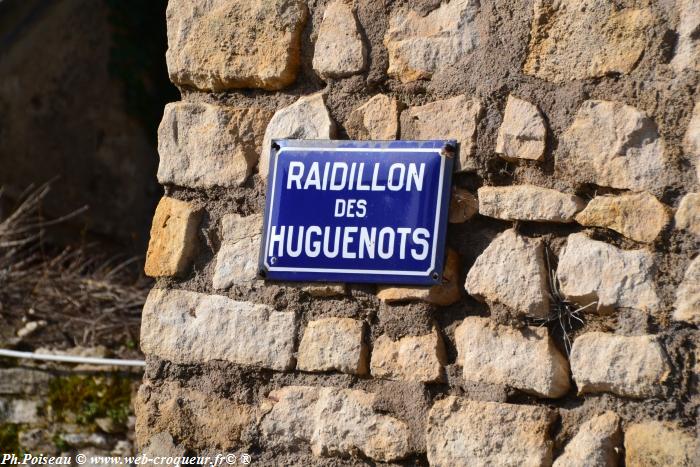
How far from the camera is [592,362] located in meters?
1.56

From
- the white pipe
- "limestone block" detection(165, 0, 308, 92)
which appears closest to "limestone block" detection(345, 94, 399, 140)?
"limestone block" detection(165, 0, 308, 92)

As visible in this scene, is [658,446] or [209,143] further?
[209,143]

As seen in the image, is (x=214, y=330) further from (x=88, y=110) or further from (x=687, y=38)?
(x=88, y=110)

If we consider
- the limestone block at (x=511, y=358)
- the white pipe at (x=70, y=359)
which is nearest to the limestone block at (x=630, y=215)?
the limestone block at (x=511, y=358)

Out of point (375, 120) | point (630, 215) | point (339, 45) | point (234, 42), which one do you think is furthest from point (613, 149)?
point (234, 42)

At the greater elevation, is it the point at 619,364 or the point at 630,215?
the point at 630,215

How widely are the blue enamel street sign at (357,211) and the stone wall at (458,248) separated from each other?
0.04 m

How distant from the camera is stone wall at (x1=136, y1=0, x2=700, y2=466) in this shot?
1543 millimetres

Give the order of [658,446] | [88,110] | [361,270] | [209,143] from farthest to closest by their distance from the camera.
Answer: [88,110]
[209,143]
[361,270]
[658,446]

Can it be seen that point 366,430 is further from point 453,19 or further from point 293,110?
point 453,19

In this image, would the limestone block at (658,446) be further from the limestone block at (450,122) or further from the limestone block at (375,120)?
the limestone block at (375,120)

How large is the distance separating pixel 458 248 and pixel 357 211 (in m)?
0.21

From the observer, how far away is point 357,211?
1.76 metres

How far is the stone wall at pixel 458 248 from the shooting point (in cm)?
154
